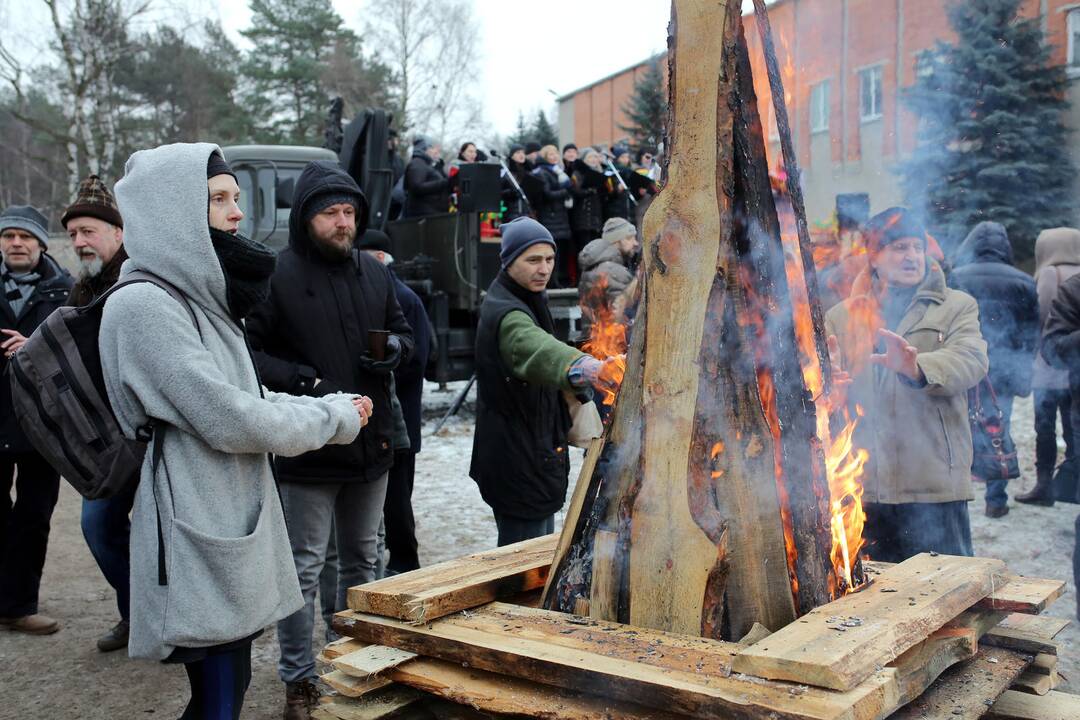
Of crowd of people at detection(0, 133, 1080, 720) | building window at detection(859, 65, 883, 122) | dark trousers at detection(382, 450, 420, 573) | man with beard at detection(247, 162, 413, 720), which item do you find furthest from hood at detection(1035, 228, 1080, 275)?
man with beard at detection(247, 162, 413, 720)

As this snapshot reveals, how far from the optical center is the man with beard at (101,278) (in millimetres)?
3996

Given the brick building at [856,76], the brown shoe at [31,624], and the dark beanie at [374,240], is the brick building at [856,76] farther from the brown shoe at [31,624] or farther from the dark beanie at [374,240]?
the brown shoe at [31,624]

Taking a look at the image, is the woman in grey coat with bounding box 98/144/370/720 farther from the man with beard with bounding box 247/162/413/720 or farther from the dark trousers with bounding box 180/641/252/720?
the man with beard with bounding box 247/162/413/720

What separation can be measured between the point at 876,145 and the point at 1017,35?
6.13 ft

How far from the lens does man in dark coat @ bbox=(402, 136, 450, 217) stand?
36.4 ft

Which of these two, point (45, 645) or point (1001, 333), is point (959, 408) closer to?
point (1001, 333)

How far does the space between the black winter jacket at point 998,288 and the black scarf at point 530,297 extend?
10.9 ft

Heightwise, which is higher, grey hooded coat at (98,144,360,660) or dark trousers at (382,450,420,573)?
grey hooded coat at (98,144,360,660)

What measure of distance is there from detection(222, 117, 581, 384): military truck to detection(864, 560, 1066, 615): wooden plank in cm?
695

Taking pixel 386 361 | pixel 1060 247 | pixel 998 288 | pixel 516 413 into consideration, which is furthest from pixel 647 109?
pixel 386 361

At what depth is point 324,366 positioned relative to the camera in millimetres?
3643

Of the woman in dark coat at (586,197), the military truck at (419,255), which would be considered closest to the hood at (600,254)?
the military truck at (419,255)

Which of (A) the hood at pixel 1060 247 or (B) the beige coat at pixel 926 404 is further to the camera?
(A) the hood at pixel 1060 247

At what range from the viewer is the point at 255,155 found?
9.77 meters
